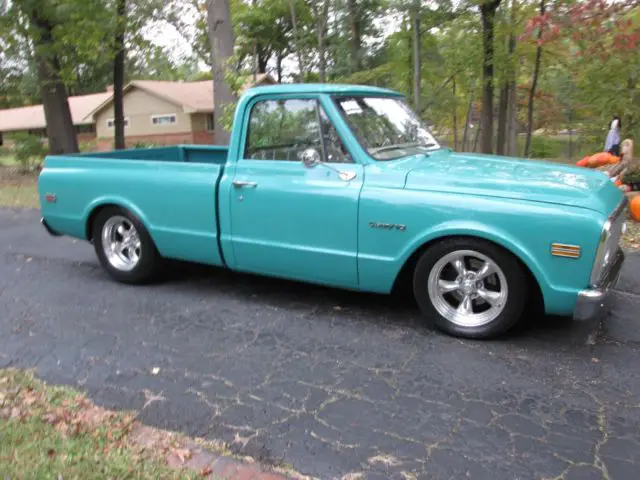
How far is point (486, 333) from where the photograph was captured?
392 centimetres

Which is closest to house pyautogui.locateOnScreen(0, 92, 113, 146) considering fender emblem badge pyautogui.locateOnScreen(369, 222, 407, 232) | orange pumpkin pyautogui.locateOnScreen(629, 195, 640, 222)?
orange pumpkin pyautogui.locateOnScreen(629, 195, 640, 222)

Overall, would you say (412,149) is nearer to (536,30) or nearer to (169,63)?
(536,30)

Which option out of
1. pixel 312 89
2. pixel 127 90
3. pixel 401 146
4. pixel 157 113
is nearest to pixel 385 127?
pixel 401 146

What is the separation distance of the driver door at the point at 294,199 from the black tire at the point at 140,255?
3.47 ft

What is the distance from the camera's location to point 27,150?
18.3 meters

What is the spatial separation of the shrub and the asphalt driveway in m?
15.0

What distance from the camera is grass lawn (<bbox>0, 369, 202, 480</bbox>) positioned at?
8.32ft

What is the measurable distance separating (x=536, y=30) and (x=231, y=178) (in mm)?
7163

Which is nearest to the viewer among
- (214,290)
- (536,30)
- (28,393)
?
(28,393)

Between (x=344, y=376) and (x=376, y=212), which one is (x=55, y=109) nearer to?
(x=376, y=212)

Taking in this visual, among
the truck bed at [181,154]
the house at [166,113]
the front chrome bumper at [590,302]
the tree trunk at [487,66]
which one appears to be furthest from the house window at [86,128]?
the front chrome bumper at [590,302]

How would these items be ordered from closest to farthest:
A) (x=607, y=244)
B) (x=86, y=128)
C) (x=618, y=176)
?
(x=607, y=244), (x=618, y=176), (x=86, y=128)

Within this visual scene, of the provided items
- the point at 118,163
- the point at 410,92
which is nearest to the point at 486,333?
the point at 118,163

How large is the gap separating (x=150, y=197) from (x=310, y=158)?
1720mm
